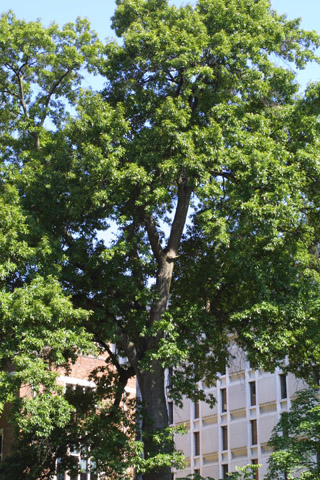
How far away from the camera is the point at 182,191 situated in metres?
22.6

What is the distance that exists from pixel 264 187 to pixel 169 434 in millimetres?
6844

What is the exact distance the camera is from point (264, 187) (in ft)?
68.0

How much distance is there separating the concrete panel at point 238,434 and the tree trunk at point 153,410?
27733 millimetres

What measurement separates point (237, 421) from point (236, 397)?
1449 mm

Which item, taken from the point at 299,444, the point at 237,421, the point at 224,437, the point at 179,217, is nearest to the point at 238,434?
the point at 237,421

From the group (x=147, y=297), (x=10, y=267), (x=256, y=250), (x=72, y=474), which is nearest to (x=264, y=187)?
(x=256, y=250)

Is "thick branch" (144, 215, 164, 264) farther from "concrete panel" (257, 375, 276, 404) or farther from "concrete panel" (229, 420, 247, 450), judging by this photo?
"concrete panel" (229, 420, 247, 450)

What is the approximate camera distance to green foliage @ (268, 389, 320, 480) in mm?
18000

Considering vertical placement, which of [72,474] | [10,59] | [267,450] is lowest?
[72,474]

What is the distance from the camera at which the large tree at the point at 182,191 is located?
20.5 meters

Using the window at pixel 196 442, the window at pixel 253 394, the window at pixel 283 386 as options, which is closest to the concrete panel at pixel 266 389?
the window at pixel 283 386

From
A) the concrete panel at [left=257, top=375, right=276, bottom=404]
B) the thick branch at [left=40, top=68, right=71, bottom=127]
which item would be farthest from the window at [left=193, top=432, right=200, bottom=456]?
the thick branch at [left=40, top=68, right=71, bottom=127]

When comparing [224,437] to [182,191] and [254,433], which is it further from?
[182,191]

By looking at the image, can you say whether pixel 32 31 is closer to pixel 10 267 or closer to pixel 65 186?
pixel 65 186
